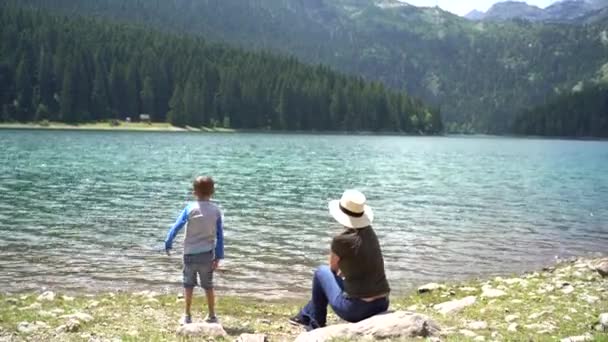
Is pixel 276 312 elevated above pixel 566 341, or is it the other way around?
pixel 566 341

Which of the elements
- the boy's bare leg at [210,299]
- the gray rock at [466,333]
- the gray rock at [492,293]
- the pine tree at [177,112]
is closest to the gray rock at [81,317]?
the boy's bare leg at [210,299]

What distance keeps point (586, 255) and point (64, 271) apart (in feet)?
69.9

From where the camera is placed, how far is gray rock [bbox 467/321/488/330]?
12.1 m

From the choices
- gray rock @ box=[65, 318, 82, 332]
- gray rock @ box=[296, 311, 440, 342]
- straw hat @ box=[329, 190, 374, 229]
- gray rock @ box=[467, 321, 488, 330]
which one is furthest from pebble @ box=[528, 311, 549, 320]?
gray rock @ box=[65, 318, 82, 332]

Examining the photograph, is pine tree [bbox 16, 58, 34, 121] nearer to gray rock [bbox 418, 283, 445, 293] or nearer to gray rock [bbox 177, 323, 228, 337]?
gray rock [bbox 418, 283, 445, 293]

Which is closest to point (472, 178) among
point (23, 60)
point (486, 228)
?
point (486, 228)

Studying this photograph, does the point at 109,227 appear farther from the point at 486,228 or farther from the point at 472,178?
the point at 472,178

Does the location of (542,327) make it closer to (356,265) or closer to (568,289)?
(356,265)

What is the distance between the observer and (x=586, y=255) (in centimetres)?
2700

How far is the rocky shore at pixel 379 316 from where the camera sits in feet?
35.5

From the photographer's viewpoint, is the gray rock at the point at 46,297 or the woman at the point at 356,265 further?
the gray rock at the point at 46,297

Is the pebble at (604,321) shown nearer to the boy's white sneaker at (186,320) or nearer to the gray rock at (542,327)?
the gray rock at (542,327)

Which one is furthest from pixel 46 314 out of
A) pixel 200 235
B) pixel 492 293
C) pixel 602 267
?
pixel 602 267

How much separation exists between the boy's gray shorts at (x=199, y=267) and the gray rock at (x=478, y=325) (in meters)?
5.32
